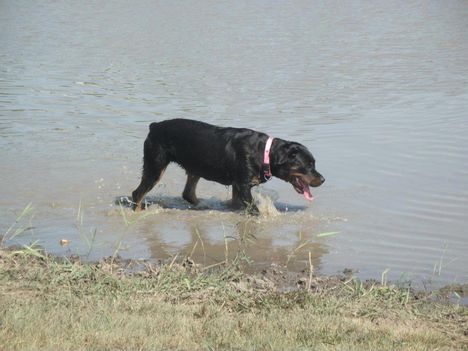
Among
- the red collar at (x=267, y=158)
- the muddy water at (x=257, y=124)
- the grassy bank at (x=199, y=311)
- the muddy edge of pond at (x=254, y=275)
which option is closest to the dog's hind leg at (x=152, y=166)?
the muddy water at (x=257, y=124)

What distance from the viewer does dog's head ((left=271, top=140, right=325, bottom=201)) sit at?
10000 mm

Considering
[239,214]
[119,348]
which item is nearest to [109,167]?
[239,214]

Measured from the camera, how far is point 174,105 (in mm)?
15797

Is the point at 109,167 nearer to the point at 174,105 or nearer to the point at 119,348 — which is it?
the point at 174,105

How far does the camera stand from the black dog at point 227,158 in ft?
32.9

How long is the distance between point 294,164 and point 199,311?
12.5ft

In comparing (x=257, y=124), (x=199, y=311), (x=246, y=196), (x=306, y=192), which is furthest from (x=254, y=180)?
(x=257, y=124)

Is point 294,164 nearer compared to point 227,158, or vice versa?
point 294,164

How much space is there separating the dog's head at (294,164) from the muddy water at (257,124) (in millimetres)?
396

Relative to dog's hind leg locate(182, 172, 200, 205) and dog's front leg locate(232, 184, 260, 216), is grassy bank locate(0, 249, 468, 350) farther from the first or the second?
dog's hind leg locate(182, 172, 200, 205)

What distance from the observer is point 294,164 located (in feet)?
32.9

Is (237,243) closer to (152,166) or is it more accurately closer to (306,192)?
(306,192)

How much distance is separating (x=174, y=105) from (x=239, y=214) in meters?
5.85

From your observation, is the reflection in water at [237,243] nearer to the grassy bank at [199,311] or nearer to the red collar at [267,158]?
the red collar at [267,158]
